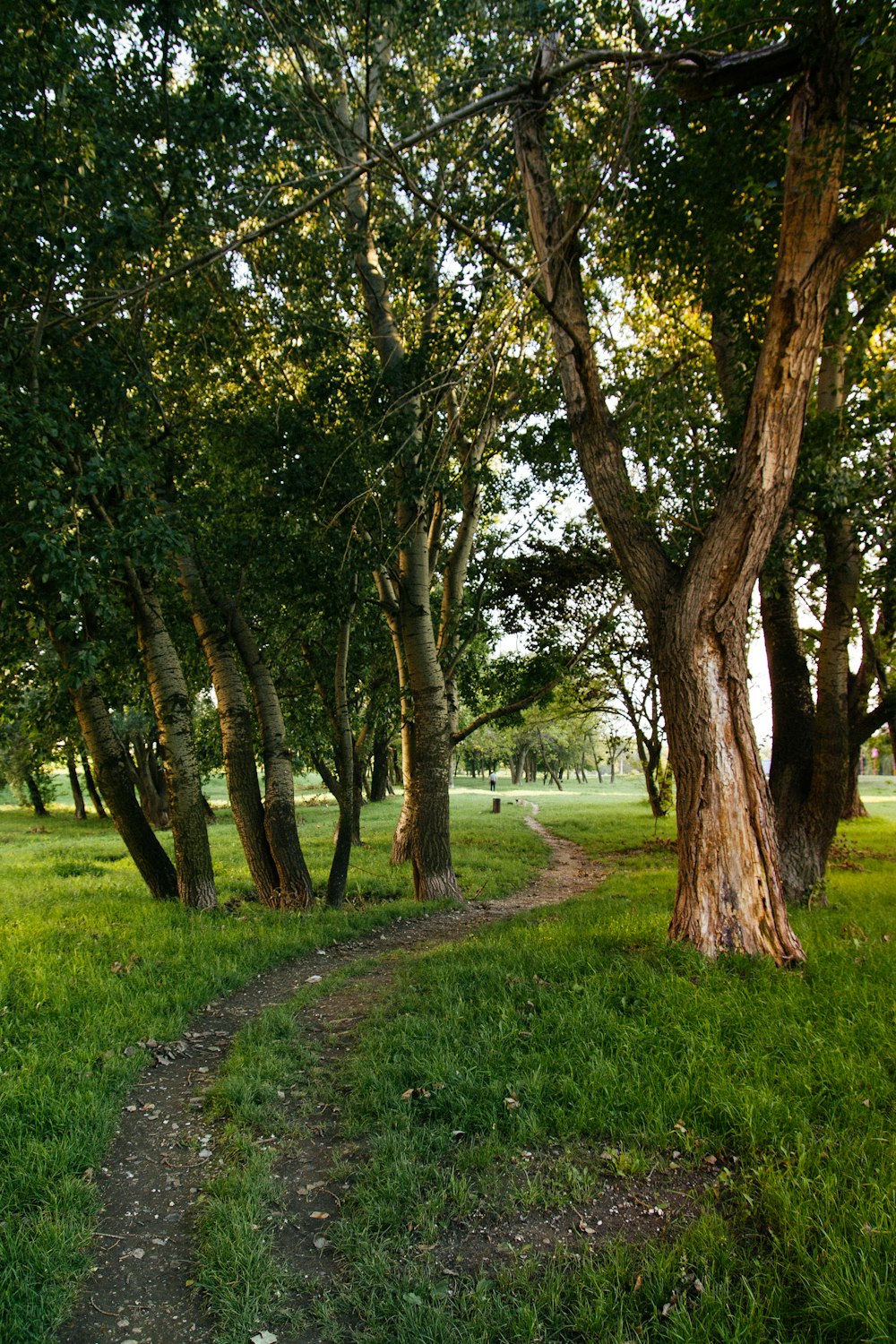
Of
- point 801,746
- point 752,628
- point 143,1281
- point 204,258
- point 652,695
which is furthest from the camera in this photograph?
point 652,695

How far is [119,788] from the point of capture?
1003cm

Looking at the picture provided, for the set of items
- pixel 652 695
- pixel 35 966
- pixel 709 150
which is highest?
pixel 709 150

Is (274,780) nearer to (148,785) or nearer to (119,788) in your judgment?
(119,788)

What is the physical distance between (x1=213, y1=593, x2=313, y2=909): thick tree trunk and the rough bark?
6.48 metres

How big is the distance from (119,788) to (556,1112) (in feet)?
26.3

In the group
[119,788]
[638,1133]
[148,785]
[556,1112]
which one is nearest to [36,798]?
[148,785]

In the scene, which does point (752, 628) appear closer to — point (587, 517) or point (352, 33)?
point (587, 517)

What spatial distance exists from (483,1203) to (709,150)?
30.6 feet

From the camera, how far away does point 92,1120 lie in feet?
15.0

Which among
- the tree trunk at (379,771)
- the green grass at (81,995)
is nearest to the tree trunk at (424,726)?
the green grass at (81,995)

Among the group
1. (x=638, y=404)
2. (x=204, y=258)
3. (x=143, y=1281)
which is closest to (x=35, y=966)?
(x=143, y=1281)

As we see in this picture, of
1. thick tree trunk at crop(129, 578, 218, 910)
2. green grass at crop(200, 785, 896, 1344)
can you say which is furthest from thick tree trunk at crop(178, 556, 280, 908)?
green grass at crop(200, 785, 896, 1344)

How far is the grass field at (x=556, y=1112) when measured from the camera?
297 cm

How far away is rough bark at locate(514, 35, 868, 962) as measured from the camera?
19.6 feet
